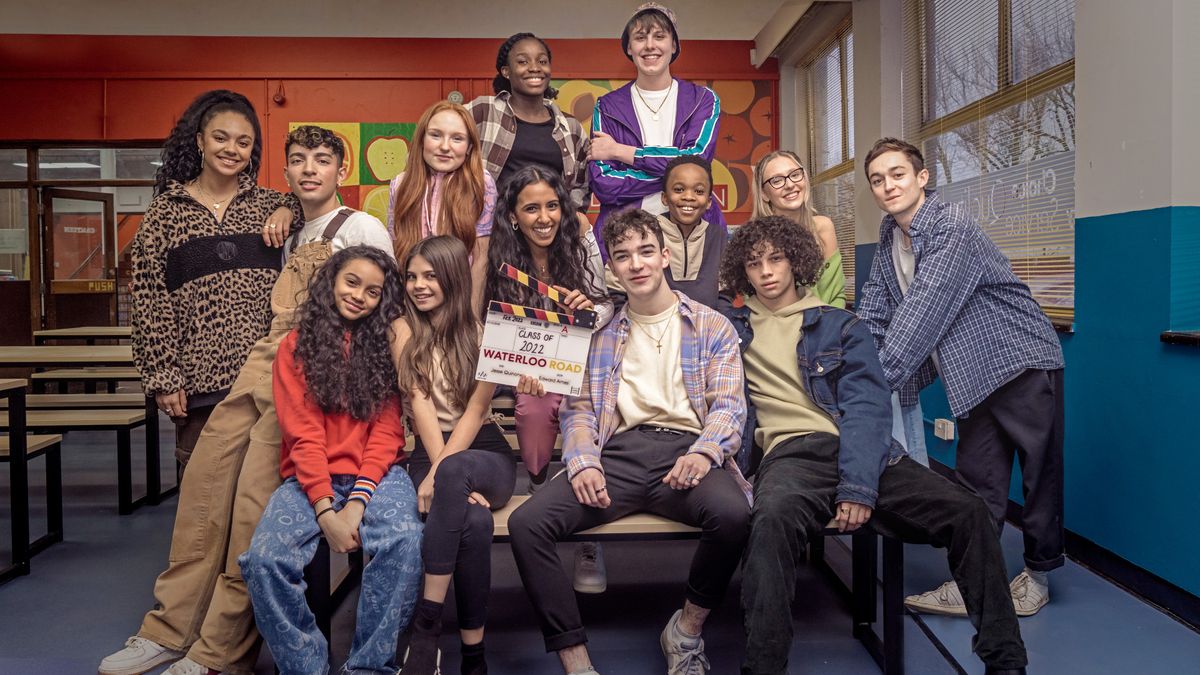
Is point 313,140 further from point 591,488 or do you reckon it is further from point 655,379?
point 591,488

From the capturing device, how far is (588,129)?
793 cm

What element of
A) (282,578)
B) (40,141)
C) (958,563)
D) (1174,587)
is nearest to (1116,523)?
(1174,587)

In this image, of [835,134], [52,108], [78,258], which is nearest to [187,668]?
[835,134]

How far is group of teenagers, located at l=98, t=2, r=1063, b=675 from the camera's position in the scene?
223cm

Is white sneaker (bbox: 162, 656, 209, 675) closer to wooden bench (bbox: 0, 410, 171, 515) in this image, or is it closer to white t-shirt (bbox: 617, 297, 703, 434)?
white t-shirt (bbox: 617, 297, 703, 434)

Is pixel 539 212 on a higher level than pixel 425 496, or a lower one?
higher

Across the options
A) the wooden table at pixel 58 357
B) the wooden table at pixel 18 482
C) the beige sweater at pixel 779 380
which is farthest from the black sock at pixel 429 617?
the wooden table at pixel 58 357

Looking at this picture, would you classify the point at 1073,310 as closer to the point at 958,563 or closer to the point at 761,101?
the point at 958,563

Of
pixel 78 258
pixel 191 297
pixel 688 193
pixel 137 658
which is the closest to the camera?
pixel 137 658

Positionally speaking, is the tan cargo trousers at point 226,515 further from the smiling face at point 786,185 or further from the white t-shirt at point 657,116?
the smiling face at point 786,185

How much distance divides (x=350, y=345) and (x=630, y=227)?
93 cm

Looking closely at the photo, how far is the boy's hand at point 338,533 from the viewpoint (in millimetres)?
2234

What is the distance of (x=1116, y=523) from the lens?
10.2 feet

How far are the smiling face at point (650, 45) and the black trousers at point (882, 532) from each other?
1.76 meters
